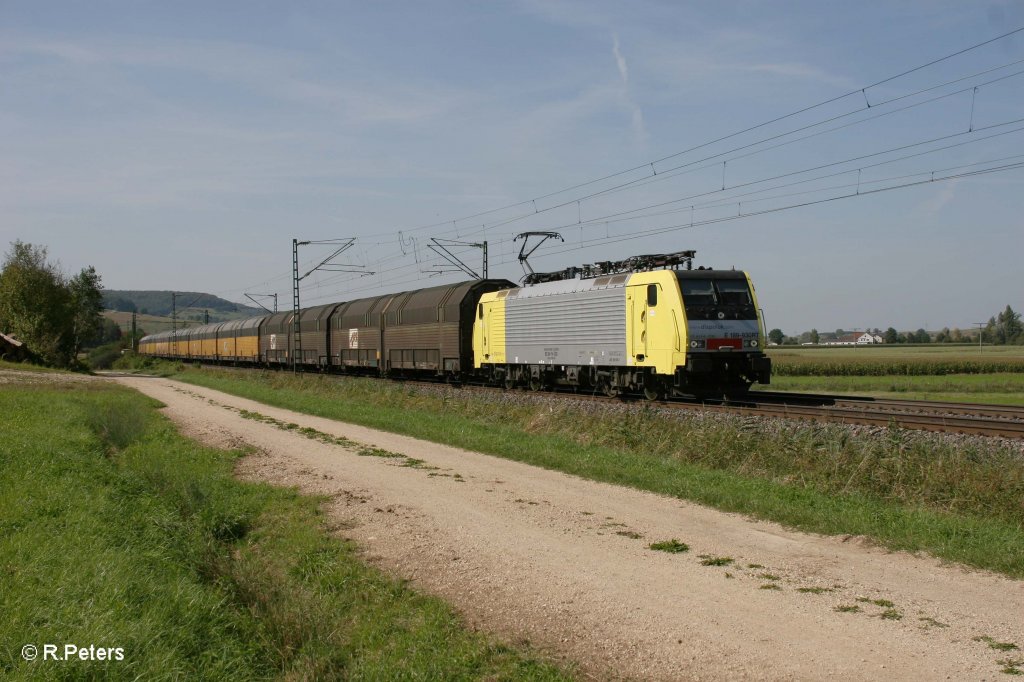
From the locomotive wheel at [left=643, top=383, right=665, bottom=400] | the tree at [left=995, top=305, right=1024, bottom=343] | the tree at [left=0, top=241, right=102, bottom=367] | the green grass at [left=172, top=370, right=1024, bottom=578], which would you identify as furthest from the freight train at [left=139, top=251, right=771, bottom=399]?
the tree at [left=995, top=305, right=1024, bottom=343]

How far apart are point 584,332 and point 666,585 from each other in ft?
56.8

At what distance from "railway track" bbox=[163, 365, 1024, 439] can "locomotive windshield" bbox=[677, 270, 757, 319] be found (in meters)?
2.34

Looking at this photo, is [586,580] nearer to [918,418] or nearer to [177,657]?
[177,657]

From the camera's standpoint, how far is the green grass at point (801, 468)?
9891mm

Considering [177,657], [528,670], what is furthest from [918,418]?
[177,657]

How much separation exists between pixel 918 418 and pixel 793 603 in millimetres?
10335

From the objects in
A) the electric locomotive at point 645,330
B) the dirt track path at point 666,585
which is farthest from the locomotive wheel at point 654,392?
the dirt track path at point 666,585

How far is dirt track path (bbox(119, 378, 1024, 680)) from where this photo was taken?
6.25 meters

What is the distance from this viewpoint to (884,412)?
17812 mm

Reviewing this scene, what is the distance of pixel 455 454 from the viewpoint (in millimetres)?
17078

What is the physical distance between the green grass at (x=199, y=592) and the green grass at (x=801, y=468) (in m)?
5.20

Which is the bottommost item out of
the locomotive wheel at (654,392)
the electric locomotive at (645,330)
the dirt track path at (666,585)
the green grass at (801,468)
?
the dirt track path at (666,585)

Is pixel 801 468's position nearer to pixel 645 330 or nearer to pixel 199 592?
pixel 645 330

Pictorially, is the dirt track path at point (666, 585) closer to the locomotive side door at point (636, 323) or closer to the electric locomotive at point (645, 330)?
the electric locomotive at point (645, 330)
